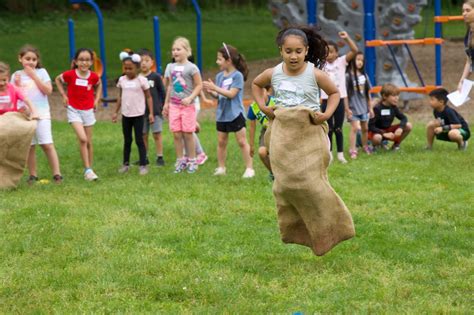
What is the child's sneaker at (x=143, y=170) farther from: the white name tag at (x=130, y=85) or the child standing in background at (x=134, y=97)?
the white name tag at (x=130, y=85)

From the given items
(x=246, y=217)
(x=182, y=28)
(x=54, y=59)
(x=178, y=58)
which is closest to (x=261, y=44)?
(x=182, y=28)

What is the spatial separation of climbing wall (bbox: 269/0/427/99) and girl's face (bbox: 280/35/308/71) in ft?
34.4

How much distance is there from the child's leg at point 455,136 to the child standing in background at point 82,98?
459cm

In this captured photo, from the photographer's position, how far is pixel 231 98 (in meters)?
9.95

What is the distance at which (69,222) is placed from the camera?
7734 millimetres

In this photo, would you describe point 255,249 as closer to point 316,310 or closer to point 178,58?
point 316,310

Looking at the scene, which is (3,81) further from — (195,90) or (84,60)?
(195,90)

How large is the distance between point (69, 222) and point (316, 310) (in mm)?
3018

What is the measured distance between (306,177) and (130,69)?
17.2ft

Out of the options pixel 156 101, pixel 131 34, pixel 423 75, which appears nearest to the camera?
pixel 156 101

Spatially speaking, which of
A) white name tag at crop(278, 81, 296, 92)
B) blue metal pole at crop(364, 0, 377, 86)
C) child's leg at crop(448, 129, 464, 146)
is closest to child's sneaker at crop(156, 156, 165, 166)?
child's leg at crop(448, 129, 464, 146)

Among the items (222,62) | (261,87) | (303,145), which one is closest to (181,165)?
(222,62)

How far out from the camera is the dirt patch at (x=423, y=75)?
51.3 feet

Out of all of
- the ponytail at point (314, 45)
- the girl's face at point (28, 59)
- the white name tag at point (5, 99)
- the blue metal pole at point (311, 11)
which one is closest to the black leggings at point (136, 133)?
the girl's face at point (28, 59)
